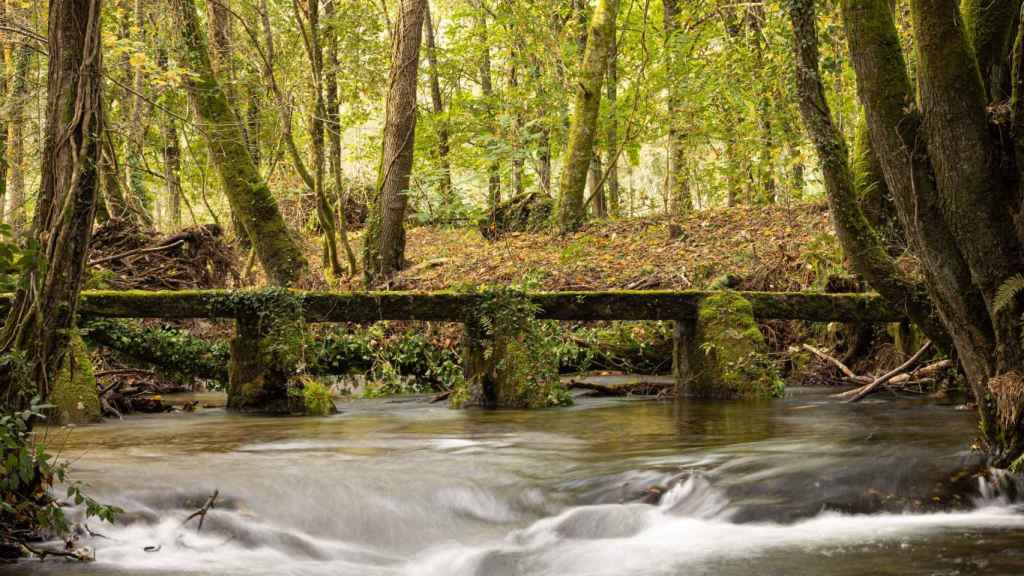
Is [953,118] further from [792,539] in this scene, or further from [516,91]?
[516,91]

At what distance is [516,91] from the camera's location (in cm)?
2058

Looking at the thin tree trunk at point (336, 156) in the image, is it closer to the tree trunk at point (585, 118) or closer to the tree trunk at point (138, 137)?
the tree trunk at point (138, 137)

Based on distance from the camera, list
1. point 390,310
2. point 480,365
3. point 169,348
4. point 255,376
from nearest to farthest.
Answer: point 390,310, point 255,376, point 480,365, point 169,348

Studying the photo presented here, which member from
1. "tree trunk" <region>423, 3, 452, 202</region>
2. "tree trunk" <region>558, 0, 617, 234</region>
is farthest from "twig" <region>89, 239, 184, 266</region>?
"tree trunk" <region>558, 0, 617, 234</region>

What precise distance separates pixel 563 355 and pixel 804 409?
487cm

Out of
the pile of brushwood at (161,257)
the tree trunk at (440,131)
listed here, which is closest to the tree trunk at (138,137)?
the pile of brushwood at (161,257)

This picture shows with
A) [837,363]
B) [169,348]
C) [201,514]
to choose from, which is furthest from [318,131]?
[201,514]

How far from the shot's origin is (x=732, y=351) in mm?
10875

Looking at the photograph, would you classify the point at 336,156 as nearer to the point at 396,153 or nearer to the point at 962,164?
the point at 396,153

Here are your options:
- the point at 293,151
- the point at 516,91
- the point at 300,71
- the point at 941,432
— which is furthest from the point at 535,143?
the point at 941,432

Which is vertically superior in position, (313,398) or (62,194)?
(62,194)

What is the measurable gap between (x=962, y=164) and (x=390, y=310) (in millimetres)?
6609

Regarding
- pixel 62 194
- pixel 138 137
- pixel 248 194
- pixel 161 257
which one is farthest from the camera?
pixel 248 194

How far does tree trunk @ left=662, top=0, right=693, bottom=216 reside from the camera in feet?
58.4
